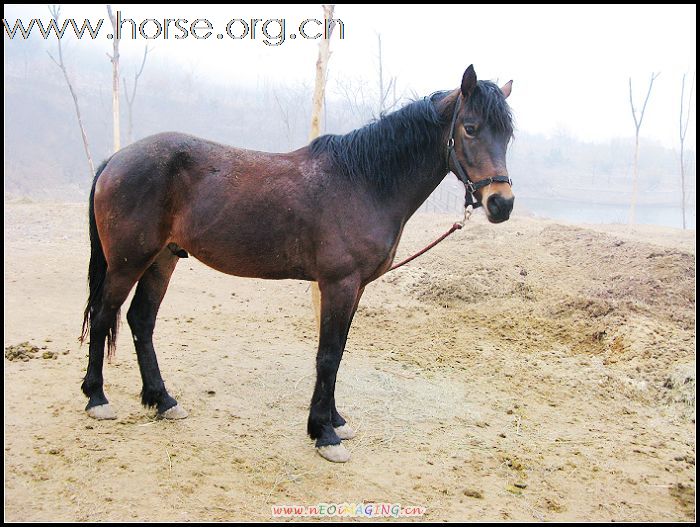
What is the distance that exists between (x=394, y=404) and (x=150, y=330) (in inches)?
75.3

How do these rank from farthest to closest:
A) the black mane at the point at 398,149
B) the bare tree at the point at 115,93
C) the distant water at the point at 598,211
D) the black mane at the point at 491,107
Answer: the distant water at the point at 598,211, the bare tree at the point at 115,93, the black mane at the point at 398,149, the black mane at the point at 491,107

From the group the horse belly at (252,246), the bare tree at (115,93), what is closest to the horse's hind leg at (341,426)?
the horse belly at (252,246)

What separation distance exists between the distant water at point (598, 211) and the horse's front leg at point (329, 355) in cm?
3141

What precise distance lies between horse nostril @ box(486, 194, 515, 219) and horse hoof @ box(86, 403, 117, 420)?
2802mm

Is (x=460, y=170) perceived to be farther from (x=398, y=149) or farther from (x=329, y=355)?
(x=329, y=355)

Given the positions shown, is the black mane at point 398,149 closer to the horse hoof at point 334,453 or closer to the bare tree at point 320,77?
the horse hoof at point 334,453

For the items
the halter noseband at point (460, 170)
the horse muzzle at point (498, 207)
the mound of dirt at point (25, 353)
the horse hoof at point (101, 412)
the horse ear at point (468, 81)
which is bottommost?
A: the horse hoof at point (101, 412)

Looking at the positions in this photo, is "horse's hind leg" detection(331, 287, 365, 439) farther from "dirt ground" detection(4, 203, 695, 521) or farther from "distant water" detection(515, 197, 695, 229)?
"distant water" detection(515, 197, 695, 229)

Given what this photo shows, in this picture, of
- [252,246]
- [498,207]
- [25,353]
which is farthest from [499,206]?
[25,353]

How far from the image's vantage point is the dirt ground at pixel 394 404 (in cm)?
262

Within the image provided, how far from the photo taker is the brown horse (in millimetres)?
2992

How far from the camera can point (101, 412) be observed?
333cm

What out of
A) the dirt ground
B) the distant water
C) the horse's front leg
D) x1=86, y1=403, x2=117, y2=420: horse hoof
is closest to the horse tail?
x1=86, y1=403, x2=117, y2=420: horse hoof

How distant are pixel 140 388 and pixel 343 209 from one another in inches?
86.8
